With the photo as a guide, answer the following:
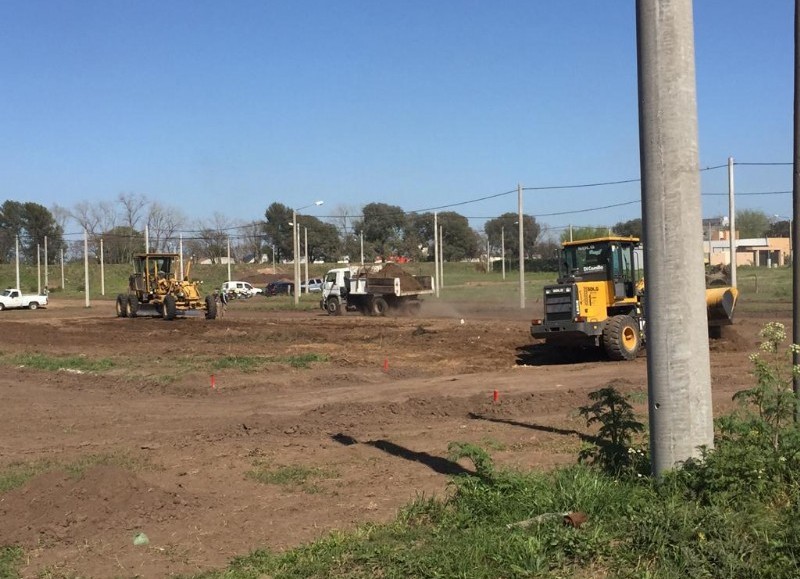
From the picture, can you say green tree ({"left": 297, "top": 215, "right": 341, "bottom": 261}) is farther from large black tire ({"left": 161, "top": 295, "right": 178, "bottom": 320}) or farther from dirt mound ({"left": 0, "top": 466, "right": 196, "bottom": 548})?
dirt mound ({"left": 0, "top": 466, "right": 196, "bottom": 548})

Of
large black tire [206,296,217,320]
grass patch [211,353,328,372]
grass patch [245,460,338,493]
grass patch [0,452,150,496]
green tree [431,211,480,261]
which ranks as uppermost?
green tree [431,211,480,261]

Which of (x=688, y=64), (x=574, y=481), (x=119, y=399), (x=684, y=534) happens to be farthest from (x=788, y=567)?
(x=119, y=399)

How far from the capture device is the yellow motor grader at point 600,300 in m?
20.1

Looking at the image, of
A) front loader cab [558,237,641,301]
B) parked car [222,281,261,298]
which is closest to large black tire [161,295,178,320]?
front loader cab [558,237,641,301]

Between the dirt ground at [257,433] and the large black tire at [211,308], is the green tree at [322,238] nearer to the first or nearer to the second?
the large black tire at [211,308]

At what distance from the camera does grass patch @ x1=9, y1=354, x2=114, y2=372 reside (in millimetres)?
21556

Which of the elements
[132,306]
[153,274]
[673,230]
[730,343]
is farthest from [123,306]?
[673,230]

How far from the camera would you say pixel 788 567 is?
15.4 feet

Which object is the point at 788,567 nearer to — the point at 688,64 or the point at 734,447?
the point at 734,447

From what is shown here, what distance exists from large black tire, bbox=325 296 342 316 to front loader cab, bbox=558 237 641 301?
2642cm

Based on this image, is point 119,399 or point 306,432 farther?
point 119,399

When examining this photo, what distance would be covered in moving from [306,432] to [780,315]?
27.3 m

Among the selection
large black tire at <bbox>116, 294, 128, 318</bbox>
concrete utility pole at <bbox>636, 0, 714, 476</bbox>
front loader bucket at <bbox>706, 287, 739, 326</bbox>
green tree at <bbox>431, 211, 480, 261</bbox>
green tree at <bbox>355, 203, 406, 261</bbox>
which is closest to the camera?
concrete utility pole at <bbox>636, 0, 714, 476</bbox>

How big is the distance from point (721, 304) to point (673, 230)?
51.9 ft
